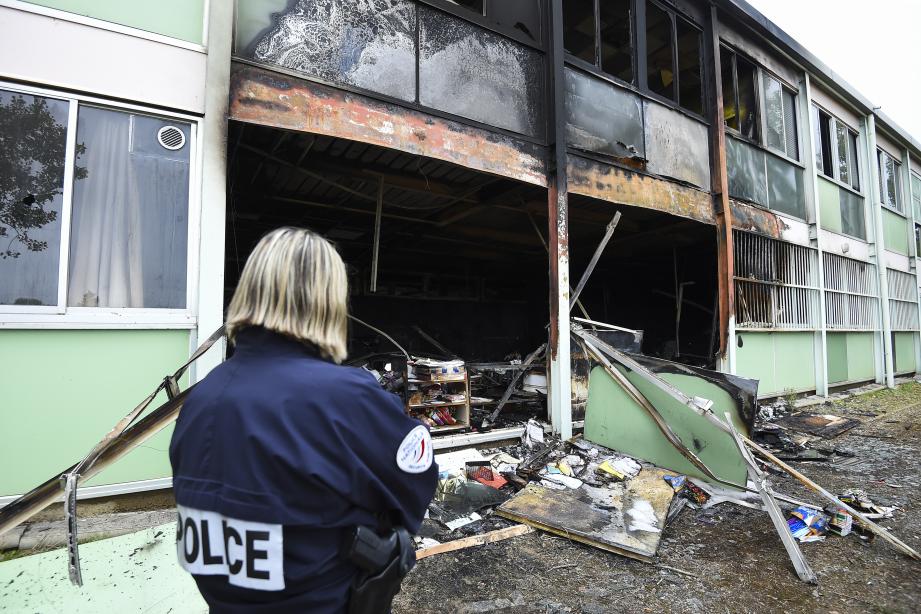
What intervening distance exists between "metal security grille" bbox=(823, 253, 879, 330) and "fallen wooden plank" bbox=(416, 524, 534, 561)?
8829 mm

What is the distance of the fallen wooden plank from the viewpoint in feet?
9.70

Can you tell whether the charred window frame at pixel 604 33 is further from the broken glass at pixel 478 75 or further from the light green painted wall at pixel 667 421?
the light green painted wall at pixel 667 421

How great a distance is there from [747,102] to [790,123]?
55.8 inches

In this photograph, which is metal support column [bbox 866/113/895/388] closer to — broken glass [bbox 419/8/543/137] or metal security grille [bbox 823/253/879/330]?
metal security grille [bbox 823/253/879/330]

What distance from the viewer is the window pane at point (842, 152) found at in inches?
382

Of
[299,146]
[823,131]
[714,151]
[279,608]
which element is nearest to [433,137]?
[299,146]

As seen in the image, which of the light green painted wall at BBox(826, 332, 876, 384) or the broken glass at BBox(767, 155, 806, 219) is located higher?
the broken glass at BBox(767, 155, 806, 219)

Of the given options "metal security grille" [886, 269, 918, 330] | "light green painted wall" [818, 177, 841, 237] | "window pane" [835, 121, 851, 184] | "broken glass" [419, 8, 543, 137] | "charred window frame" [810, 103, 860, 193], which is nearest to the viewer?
"broken glass" [419, 8, 543, 137]

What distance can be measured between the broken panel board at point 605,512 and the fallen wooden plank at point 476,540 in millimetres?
103

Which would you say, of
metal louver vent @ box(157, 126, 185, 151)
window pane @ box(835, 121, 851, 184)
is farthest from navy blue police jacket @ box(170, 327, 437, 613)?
window pane @ box(835, 121, 851, 184)

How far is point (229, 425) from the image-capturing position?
3.40ft

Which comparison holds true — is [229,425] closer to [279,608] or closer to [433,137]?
[279,608]

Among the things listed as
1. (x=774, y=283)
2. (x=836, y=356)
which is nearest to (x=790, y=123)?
(x=774, y=283)

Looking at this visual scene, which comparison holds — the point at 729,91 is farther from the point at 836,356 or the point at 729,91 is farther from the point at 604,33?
the point at 836,356
